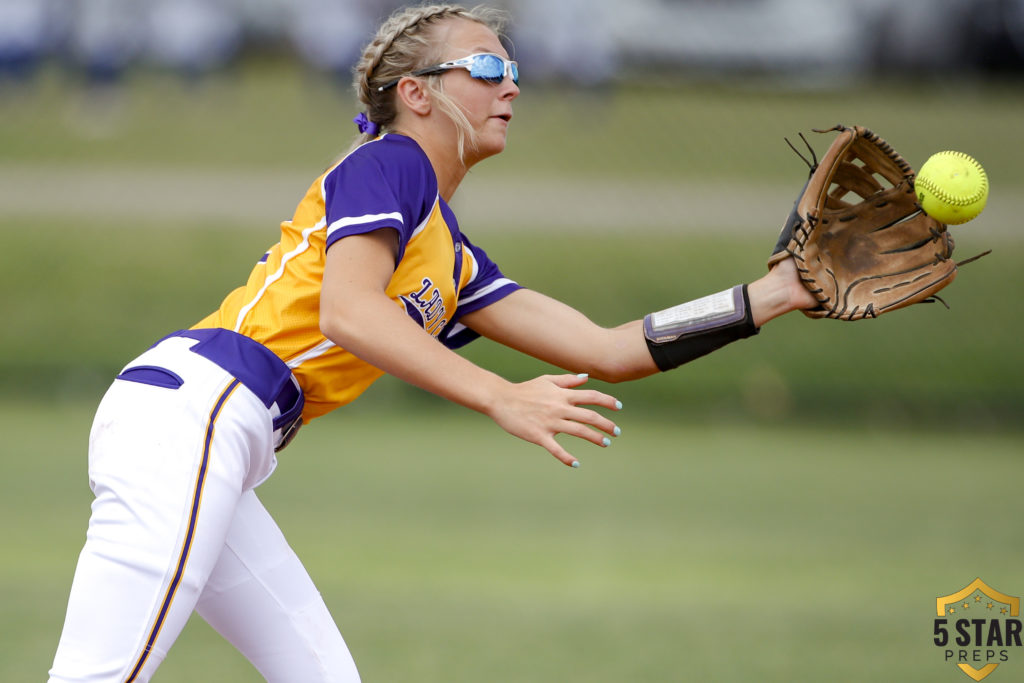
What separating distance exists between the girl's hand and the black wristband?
26.7 inches

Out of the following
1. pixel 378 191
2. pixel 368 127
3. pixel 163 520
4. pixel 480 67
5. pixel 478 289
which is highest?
pixel 480 67

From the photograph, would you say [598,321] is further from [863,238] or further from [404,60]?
[404,60]

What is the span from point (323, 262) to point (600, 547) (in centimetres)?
452

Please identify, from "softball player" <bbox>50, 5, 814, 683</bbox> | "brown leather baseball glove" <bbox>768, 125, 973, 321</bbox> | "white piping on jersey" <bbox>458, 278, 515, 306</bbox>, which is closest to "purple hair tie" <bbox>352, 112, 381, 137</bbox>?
"softball player" <bbox>50, 5, 814, 683</bbox>

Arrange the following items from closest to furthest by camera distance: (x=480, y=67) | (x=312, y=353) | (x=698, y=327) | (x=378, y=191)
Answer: (x=378, y=191) → (x=312, y=353) → (x=480, y=67) → (x=698, y=327)

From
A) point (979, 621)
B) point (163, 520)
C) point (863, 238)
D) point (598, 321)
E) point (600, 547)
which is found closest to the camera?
point (163, 520)

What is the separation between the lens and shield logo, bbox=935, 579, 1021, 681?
4.69 m

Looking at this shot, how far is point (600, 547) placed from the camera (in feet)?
22.5

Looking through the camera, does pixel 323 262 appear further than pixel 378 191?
Yes

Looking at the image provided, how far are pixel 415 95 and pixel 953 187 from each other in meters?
1.31

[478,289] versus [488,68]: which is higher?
[488,68]

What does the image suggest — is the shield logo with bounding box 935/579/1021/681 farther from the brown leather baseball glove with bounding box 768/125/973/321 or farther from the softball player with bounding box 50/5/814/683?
the softball player with bounding box 50/5/814/683

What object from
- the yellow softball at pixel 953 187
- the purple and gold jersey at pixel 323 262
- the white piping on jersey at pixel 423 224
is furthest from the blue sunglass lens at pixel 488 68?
the yellow softball at pixel 953 187

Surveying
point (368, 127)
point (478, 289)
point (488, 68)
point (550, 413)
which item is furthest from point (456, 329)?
point (550, 413)
